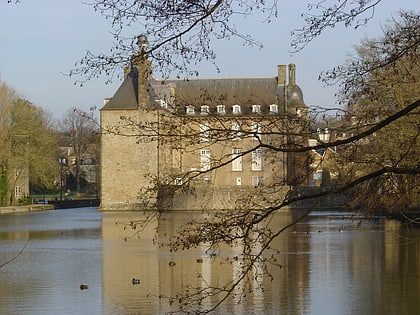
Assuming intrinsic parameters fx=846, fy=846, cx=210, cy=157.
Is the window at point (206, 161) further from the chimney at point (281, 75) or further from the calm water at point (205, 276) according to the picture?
the chimney at point (281, 75)

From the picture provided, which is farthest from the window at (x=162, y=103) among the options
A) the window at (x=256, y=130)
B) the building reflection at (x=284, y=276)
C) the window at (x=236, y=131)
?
the building reflection at (x=284, y=276)

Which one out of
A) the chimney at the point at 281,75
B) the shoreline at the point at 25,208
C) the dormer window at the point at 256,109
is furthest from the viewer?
the chimney at the point at 281,75

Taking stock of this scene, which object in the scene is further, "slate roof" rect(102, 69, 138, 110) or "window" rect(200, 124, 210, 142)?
"slate roof" rect(102, 69, 138, 110)

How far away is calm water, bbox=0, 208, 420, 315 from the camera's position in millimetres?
11570

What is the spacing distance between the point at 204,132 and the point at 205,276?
9683 millimetres

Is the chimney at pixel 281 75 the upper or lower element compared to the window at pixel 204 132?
upper

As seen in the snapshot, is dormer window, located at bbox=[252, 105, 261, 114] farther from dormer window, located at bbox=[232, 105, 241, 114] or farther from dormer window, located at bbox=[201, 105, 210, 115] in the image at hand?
dormer window, located at bbox=[201, 105, 210, 115]

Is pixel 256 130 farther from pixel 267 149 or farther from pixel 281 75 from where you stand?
pixel 281 75

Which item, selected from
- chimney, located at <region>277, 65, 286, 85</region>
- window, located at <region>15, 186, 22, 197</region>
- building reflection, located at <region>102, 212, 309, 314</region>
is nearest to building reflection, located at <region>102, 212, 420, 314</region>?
building reflection, located at <region>102, 212, 309, 314</region>

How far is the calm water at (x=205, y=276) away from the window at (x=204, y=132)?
1903 mm

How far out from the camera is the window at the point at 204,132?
16.8ft

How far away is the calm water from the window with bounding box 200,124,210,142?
1.90 metres

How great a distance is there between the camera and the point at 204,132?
513 cm

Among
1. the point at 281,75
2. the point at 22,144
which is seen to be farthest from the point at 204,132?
the point at 281,75
